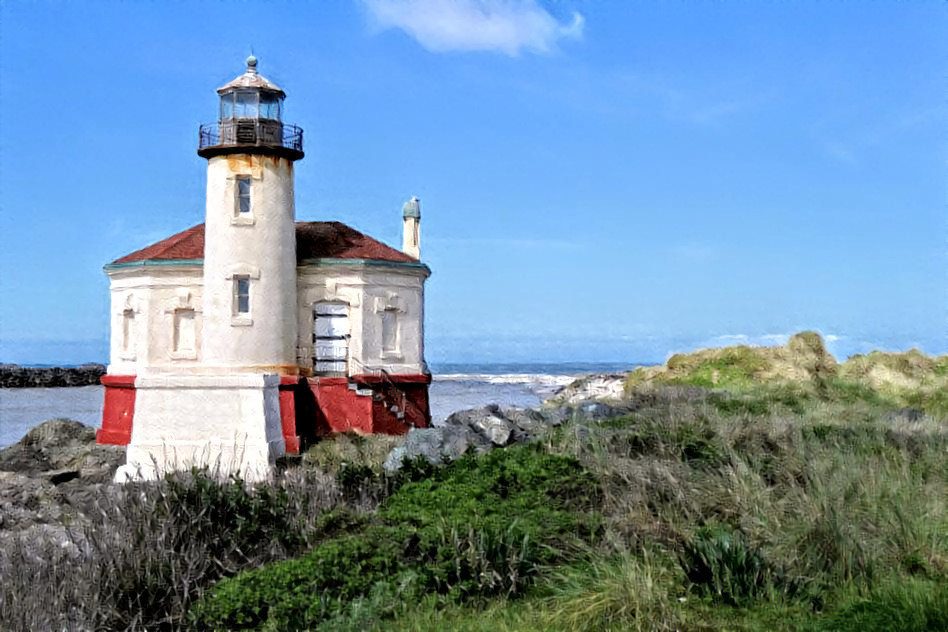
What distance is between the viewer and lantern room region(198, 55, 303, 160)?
20.9 metres

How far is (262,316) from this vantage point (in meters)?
21.0

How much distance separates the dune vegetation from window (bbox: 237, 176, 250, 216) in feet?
39.5

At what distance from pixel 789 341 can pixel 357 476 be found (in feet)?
78.7

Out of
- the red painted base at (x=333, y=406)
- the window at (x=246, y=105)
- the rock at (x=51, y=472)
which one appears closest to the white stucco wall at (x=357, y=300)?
the red painted base at (x=333, y=406)

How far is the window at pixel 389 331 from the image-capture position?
22.3m

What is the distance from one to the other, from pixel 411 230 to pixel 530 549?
18.2 meters

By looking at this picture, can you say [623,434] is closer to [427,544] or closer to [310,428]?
[427,544]

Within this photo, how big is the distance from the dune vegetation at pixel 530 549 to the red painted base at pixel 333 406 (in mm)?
10937

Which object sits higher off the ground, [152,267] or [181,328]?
[152,267]

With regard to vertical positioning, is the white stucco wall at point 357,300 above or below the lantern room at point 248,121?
below

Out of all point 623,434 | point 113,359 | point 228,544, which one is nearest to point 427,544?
point 228,544

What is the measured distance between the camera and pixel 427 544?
23.9 feet

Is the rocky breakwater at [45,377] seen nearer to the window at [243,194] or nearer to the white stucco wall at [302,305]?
the white stucco wall at [302,305]

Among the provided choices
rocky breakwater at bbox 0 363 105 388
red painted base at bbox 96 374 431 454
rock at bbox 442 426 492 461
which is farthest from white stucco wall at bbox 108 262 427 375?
rocky breakwater at bbox 0 363 105 388
